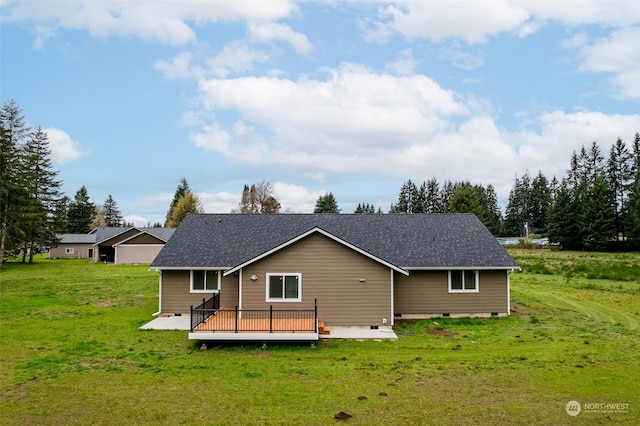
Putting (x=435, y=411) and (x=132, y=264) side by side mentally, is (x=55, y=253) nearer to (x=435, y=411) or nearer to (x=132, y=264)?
(x=132, y=264)

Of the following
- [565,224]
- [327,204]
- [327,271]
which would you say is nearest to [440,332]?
[327,271]

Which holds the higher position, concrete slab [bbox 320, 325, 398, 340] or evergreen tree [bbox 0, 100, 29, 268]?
evergreen tree [bbox 0, 100, 29, 268]

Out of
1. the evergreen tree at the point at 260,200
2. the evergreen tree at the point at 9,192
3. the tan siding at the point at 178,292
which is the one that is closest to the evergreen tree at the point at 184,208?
the evergreen tree at the point at 260,200

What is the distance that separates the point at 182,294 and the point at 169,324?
2.10 meters

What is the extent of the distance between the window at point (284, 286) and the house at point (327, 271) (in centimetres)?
4

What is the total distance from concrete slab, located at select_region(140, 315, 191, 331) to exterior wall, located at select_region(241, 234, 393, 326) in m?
3.34

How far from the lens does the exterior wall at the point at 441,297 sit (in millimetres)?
19188

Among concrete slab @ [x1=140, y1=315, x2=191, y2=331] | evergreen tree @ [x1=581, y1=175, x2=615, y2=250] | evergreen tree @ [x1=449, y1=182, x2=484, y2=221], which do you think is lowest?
concrete slab @ [x1=140, y1=315, x2=191, y2=331]

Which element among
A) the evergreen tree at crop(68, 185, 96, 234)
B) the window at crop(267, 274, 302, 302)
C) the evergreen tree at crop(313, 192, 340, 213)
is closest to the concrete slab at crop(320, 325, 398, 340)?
the window at crop(267, 274, 302, 302)

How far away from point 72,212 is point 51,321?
8150 centimetres

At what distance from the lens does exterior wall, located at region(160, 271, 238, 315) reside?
63.3ft

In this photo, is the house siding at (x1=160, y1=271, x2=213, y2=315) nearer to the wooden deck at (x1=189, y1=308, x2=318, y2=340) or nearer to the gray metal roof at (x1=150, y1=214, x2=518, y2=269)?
the gray metal roof at (x1=150, y1=214, x2=518, y2=269)

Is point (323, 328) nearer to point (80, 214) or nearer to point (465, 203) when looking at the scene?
point (465, 203)

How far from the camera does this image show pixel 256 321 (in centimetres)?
1587
